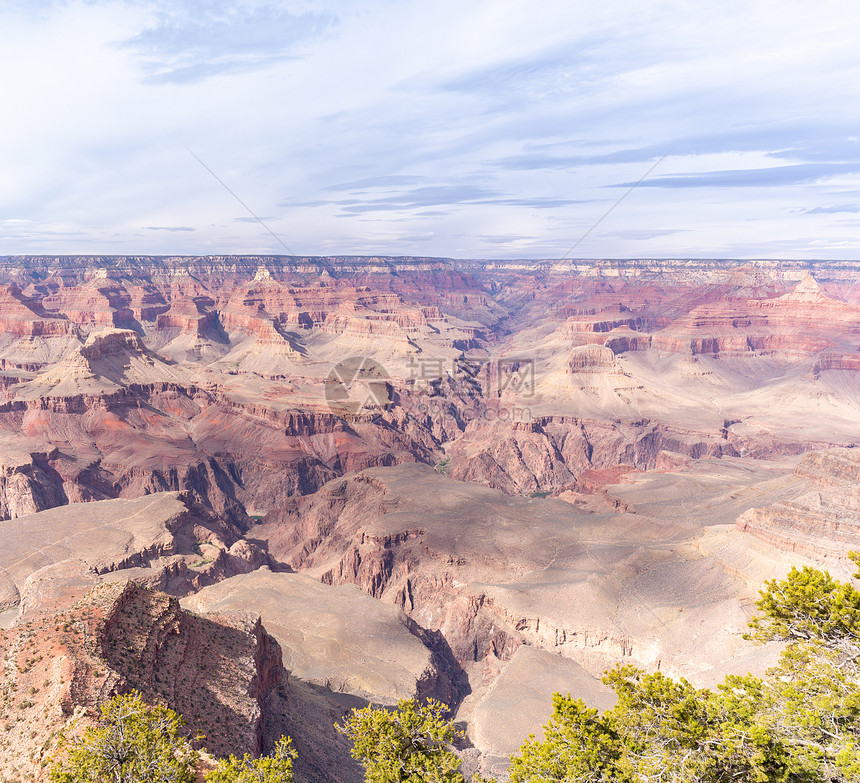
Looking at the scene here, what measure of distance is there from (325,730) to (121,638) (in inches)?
788

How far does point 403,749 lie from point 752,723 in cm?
1276

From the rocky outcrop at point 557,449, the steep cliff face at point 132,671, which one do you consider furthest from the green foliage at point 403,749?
the rocky outcrop at point 557,449

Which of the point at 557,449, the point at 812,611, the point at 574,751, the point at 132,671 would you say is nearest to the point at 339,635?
the point at 132,671

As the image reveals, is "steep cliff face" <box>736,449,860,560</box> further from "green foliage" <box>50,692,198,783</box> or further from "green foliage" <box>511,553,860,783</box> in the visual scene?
"green foliage" <box>50,692,198,783</box>

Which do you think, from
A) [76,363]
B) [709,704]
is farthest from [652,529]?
[76,363]

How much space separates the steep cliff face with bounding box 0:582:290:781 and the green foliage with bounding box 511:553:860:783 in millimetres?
20920

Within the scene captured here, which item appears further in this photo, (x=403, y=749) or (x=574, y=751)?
(x=403, y=749)

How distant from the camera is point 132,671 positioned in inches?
1200

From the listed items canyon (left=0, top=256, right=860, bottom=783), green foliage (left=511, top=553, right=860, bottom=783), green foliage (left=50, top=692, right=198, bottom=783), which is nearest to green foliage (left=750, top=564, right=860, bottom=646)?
green foliage (left=511, top=553, right=860, bottom=783)

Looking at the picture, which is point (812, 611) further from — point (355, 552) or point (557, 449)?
point (557, 449)

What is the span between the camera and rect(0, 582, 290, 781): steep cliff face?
2548 cm

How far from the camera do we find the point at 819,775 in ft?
52.4

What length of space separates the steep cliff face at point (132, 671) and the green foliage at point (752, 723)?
20.9 m

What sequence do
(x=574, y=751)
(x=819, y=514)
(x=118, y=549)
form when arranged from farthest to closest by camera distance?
(x=118, y=549), (x=819, y=514), (x=574, y=751)
